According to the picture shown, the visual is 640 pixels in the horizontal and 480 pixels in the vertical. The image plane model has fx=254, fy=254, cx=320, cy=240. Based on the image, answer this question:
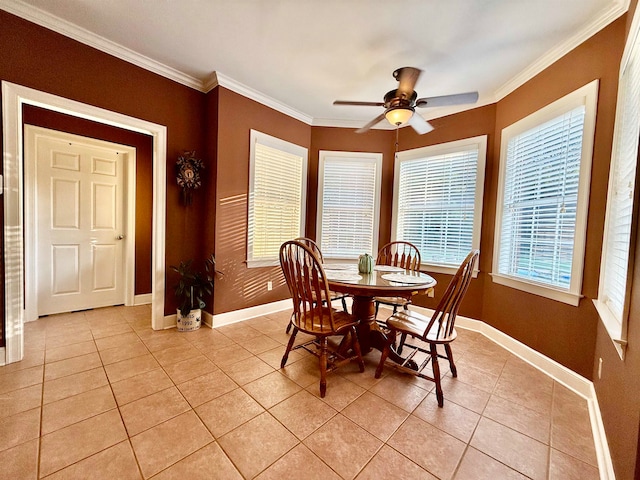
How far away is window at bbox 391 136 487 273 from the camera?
299 centimetres

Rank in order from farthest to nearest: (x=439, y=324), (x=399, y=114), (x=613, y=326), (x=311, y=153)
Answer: (x=311, y=153) < (x=399, y=114) < (x=439, y=324) < (x=613, y=326)

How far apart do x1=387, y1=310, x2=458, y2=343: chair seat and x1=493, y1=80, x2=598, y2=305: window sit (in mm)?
1036

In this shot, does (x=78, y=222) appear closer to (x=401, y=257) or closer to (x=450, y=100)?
(x=401, y=257)

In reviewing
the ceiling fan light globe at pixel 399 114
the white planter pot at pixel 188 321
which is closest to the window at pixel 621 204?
the ceiling fan light globe at pixel 399 114

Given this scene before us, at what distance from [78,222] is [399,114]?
3852mm

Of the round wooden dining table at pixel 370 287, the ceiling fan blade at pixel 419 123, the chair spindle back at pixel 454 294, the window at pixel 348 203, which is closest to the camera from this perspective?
the chair spindle back at pixel 454 294

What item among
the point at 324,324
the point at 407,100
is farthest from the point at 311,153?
the point at 324,324

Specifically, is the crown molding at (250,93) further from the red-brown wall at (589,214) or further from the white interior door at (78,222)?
the red-brown wall at (589,214)

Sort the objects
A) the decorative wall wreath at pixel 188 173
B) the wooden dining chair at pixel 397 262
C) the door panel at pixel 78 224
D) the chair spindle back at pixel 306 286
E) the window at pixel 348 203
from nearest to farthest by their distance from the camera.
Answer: the chair spindle back at pixel 306 286, the wooden dining chair at pixel 397 262, the decorative wall wreath at pixel 188 173, the door panel at pixel 78 224, the window at pixel 348 203

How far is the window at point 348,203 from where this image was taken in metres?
3.75

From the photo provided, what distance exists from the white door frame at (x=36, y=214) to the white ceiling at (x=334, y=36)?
1.29 meters

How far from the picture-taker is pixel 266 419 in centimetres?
149

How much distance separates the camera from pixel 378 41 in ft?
6.89

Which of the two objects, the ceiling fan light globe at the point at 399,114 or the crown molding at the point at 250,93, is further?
the crown molding at the point at 250,93
